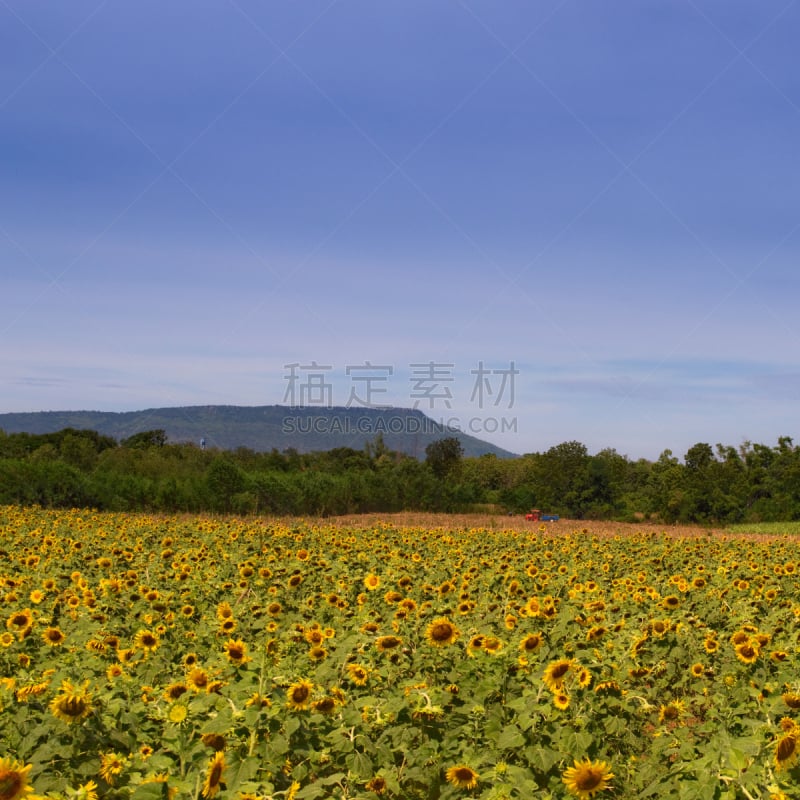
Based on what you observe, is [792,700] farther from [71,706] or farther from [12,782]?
[12,782]

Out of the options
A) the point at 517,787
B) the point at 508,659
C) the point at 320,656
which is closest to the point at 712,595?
the point at 508,659

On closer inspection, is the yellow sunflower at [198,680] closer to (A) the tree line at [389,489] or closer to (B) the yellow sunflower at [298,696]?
(B) the yellow sunflower at [298,696]

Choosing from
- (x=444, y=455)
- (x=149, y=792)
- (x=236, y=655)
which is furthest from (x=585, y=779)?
(x=444, y=455)

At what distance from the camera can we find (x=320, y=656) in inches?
189

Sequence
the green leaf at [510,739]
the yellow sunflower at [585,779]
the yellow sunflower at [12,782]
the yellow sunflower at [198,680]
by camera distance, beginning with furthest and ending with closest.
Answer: the yellow sunflower at [198,680], the green leaf at [510,739], the yellow sunflower at [585,779], the yellow sunflower at [12,782]

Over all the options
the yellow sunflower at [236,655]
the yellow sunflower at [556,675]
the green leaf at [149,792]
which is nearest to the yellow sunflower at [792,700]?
the yellow sunflower at [556,675]

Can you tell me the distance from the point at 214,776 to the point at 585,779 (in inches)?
61.9

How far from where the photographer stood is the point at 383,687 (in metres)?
4.70

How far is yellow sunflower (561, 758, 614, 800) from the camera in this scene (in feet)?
11.1

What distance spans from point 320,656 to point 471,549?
9431 millimetres

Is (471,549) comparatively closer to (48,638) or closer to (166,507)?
(48,638)

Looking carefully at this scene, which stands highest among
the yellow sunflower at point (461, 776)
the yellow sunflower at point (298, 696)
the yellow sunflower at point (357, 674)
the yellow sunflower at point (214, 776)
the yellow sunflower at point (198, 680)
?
the yellow sunflower at point (298, 696)

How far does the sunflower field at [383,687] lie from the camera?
332cm

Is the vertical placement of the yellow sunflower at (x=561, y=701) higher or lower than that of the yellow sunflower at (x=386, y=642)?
lower
